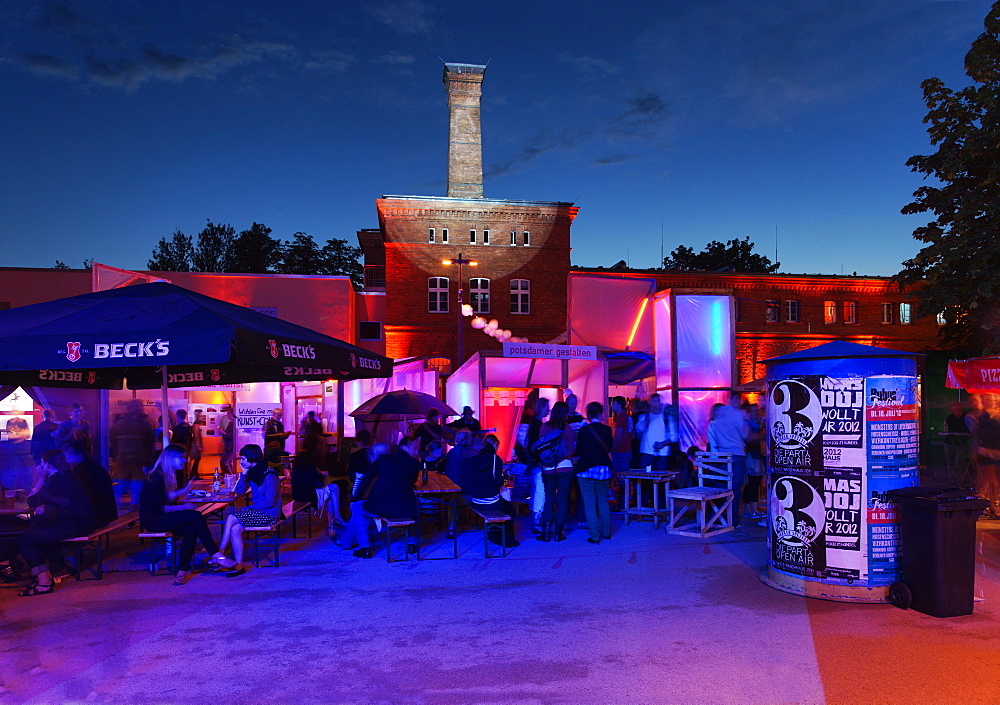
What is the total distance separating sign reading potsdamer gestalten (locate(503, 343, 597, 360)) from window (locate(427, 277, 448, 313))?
1520cm

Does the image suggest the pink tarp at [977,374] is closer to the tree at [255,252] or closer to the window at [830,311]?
the window at [830,311]

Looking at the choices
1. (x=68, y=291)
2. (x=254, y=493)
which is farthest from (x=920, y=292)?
(x=68, y=291)

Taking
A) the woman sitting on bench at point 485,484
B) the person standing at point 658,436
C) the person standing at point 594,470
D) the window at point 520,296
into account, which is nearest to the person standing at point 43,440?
the woman sitting on bench at point 485,484

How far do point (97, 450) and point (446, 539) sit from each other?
9.65 metres

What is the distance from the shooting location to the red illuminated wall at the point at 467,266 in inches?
1152

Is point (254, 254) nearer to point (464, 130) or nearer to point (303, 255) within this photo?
point (303, 255)

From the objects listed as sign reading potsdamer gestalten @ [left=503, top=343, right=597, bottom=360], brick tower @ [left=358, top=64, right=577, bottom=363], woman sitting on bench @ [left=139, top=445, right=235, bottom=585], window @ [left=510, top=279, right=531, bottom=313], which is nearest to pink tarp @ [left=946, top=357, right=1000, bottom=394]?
sign reading potsdamer gestalten @ [left=503, top=343, right=597, bottom=360]

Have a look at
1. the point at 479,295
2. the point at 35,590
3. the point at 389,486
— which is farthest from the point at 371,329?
the point at 35,590

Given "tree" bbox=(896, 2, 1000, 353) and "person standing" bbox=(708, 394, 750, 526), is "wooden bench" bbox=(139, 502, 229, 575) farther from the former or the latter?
"tree" bbox=(896, 2, 1000, 353)

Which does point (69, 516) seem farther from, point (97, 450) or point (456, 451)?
point (97, 450)

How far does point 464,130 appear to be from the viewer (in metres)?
34.2

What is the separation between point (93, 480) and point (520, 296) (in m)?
23.4

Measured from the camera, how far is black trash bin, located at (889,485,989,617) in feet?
19.4

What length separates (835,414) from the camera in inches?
255
